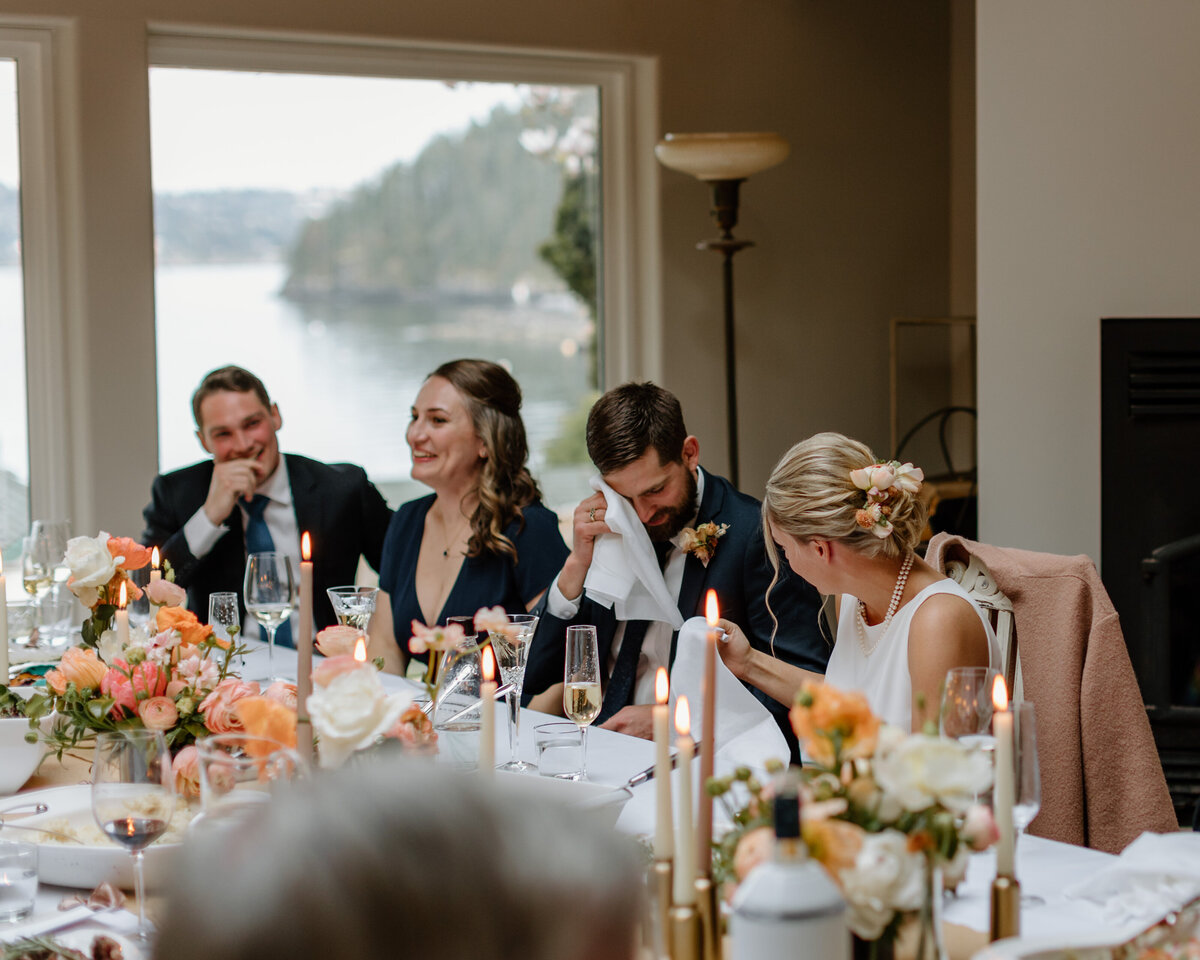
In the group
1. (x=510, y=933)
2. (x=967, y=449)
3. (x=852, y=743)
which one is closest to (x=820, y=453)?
(x=852, y=743)

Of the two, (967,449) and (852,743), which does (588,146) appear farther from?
(852,743)

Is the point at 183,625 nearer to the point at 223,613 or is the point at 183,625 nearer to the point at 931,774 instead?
the point at 223,613

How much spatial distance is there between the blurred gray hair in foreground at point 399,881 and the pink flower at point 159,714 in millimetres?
1365

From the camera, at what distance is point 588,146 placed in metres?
4.41

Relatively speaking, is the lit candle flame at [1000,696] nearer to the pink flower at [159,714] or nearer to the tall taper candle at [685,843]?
the tall taper candle at [685,843]

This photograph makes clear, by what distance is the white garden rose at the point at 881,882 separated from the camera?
3.04ft

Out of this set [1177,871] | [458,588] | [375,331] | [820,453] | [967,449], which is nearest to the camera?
[1177,871]

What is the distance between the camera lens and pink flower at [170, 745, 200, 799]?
162 centimetres

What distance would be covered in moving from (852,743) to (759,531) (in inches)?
60.3

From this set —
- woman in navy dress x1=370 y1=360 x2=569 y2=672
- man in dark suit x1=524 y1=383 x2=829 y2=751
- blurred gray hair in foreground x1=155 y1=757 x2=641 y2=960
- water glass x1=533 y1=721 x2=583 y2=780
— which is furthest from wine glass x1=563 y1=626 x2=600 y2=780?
blurred gray hair in foreground x1=155 y1=757 x2=641 y2=960

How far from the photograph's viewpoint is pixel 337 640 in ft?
5.42

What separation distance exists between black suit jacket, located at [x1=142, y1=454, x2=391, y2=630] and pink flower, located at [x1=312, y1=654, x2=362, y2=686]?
191 cm

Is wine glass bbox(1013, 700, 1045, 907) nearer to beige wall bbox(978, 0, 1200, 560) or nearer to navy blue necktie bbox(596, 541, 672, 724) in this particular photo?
navy blue necktie bbox(596, 541, 672, 724)

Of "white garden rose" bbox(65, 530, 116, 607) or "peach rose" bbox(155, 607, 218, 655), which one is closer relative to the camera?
"peach rose" bbox(155, 607, 218, 655)
